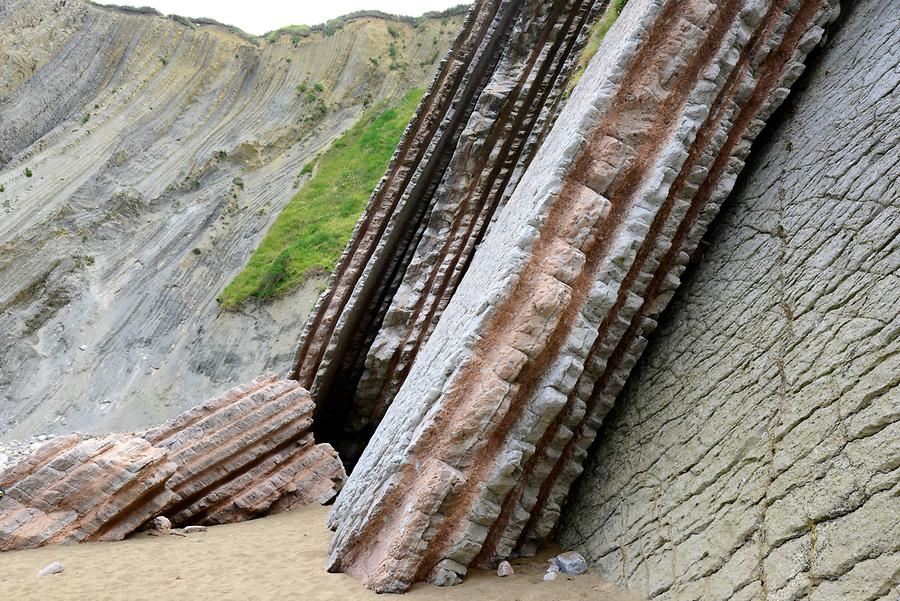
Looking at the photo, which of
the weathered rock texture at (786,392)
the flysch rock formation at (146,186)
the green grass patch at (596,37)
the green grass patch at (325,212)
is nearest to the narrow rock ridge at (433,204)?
the green grass patch at (596,37)

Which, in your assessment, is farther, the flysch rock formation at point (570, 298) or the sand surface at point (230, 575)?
the flysch rock formation at point (570, 298)

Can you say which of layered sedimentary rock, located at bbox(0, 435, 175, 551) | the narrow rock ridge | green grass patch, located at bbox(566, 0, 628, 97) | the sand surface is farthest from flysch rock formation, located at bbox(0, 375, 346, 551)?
green grass patch, located at bbox(566, 0, 628, 97)

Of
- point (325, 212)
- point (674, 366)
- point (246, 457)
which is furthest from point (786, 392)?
point (325, 212)

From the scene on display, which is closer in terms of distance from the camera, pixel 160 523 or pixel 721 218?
pixel 721 218

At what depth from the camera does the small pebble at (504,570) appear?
4324 millimetres

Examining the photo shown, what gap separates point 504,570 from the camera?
4.34m

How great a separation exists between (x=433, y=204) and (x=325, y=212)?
8.83 meters

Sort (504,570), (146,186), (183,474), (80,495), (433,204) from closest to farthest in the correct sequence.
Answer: (504,570)
(80,495)
(183,474)
(433,204)
(146,186)

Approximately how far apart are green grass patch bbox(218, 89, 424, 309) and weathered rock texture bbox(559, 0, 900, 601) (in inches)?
438

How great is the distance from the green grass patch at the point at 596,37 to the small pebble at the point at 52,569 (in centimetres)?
692

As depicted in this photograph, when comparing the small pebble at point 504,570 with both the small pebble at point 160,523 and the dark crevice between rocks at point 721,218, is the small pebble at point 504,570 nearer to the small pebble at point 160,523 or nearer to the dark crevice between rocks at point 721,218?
the dark crevice between rocks at point 721,218

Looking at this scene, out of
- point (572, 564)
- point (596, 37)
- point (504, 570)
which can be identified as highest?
point (596, 37)

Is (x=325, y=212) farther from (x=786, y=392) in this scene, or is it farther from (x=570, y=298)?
(x=786, y=392)

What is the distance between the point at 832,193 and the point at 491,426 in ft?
8.66
